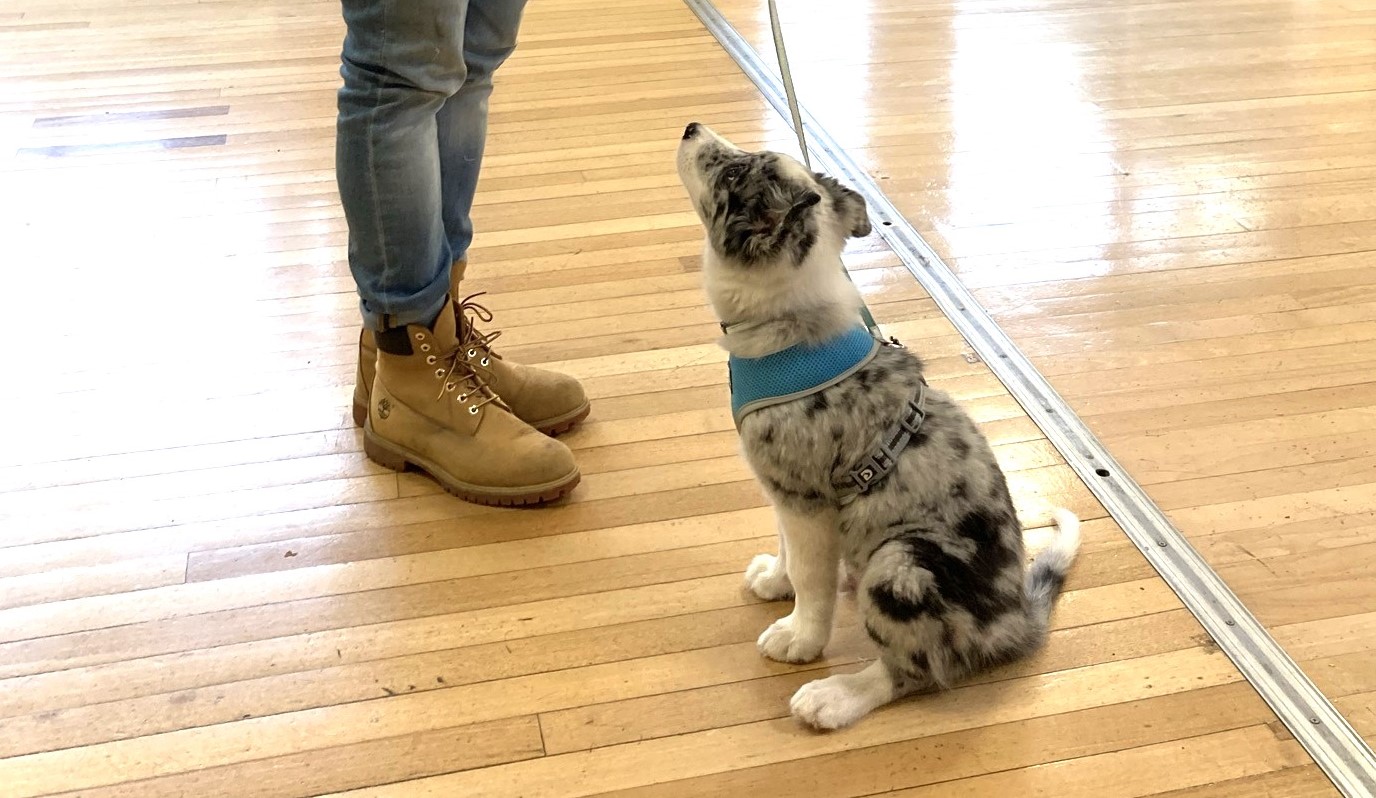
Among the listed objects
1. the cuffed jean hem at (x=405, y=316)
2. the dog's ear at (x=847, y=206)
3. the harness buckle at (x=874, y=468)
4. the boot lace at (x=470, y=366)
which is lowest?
the boot lace at (x=470, y=366)

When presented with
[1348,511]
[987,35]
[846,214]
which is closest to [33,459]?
[846,214]

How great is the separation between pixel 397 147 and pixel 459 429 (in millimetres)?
467

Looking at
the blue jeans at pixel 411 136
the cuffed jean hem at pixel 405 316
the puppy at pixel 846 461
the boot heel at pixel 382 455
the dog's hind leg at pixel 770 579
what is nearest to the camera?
the puppy at pixel 846 461

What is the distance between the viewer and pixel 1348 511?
1.93m

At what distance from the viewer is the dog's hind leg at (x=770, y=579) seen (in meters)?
1.74

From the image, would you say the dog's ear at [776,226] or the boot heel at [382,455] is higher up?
the dog's ear at [776,226]

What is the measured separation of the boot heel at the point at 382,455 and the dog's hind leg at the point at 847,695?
0.80 m

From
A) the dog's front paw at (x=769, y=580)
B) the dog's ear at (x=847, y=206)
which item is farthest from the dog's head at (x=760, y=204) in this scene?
the dog's front paw at (x=769, y=580)

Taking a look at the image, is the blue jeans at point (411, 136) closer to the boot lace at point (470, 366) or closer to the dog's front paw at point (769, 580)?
the boot lace at point (470, 366)

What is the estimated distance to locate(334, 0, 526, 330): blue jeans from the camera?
1609 millimetres

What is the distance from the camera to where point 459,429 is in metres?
1.94

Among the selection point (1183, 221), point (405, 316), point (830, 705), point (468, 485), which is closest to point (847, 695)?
point (830, 705)

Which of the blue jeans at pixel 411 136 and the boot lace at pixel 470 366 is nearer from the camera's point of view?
the blue jeans at pixel 411 136

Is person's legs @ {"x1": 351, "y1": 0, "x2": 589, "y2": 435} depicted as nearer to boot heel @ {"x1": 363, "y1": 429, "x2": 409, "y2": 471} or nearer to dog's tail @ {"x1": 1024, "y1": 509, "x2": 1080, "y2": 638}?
boot heel @ {"x1": 363, "y1": 429, "x2": 409, "y2": 471}
